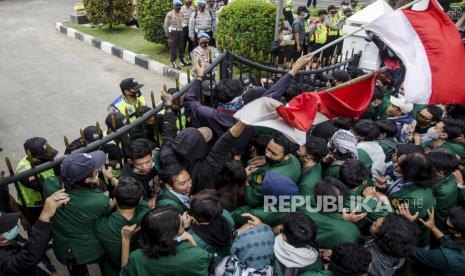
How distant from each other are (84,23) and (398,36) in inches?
453

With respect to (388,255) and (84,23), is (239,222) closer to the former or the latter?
(388,255)

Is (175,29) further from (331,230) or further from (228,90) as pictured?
(331,230)

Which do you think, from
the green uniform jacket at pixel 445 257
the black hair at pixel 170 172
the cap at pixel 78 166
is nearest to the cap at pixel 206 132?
the black hair at pixel 170 172

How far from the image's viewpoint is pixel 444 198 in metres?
2.95

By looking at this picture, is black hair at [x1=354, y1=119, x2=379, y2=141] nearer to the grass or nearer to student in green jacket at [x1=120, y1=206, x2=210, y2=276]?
student in green jacket at [x1=120, y1=206, x2=210, y2=276]

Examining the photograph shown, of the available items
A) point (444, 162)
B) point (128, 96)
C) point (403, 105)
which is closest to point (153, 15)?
point (128, 96)

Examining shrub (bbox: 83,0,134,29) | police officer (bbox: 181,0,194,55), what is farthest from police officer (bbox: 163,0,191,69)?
shrub (bbox: 83,0,134,29)

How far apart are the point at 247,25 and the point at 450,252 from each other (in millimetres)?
5896

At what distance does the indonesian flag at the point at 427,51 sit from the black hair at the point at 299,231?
1.56 metres

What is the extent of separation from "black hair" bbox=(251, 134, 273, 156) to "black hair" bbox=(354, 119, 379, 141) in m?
0.83

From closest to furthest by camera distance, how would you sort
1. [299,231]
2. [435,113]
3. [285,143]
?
1. [299,231]
2. [285,143]
3. [435,113]

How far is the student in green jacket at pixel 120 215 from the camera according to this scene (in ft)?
7.67

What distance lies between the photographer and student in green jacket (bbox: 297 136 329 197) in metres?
2.91

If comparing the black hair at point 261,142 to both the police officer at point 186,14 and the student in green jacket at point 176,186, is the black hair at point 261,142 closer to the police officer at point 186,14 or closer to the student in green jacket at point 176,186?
the student in green jacket at point 176,186
